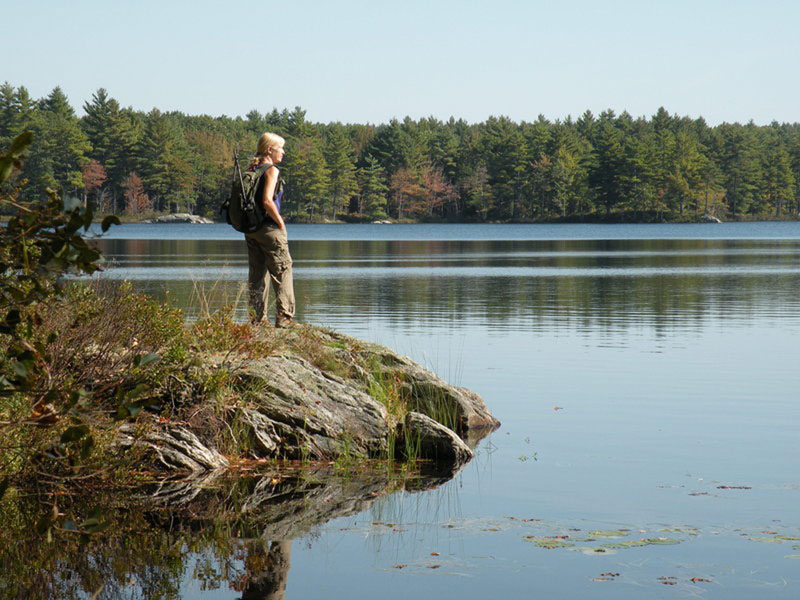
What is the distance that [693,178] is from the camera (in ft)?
483

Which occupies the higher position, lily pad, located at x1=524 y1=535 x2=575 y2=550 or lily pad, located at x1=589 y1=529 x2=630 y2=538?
lily pad, located at x1=524 y1=535 x2=575 y2=550

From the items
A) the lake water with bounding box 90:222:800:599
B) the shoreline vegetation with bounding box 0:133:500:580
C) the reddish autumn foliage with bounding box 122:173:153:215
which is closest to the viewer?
the lake water with bounding box 90:222:800:599

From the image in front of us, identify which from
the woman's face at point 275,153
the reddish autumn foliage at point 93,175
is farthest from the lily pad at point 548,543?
the reddish autumn foliage at point 93,175

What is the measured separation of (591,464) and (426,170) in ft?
494

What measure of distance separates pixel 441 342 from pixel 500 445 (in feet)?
26.4

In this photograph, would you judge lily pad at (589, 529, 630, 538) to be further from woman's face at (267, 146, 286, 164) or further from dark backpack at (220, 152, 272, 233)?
woman's face at (267, 146, 286, 164)

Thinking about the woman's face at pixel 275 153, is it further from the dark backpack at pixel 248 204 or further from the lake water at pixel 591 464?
the lake water at pixel 591 464

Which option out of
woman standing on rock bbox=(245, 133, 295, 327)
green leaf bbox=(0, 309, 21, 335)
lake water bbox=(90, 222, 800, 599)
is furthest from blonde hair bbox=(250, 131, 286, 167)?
green leaf bbox=(0, 309, 21, 335)

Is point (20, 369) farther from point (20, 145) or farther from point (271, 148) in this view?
point (271, 148)

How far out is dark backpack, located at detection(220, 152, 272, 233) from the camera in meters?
11.5

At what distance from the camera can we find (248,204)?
37.9 feet

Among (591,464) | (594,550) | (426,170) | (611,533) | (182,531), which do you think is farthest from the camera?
(426,170)

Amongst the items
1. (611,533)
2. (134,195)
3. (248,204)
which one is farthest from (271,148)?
(134,195)

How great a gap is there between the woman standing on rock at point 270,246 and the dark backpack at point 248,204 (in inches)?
1.4
